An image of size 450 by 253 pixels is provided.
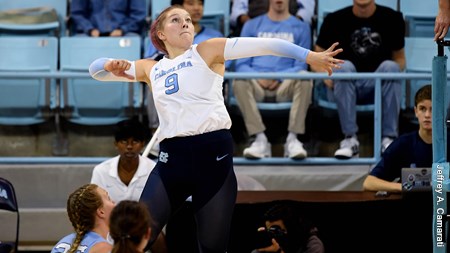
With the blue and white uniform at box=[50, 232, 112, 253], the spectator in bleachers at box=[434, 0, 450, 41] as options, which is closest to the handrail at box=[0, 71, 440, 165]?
the spectator in bleachers at box=[434, 0, 450, 41]

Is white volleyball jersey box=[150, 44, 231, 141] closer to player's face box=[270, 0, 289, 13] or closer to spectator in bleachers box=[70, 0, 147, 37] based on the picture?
player's face box=[270, 0, 289, 13]

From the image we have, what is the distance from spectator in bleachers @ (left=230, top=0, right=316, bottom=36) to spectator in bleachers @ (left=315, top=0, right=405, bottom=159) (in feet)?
1.54

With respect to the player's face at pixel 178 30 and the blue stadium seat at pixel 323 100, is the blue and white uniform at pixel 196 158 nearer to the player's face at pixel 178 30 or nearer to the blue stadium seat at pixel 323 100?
the player's face at pixel 178 30

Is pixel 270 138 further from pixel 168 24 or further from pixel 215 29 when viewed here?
pixel 168 24

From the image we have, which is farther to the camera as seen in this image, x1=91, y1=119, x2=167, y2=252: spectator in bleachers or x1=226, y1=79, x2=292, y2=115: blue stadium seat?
x1=226, y1=79, x2=292, y2=115: blue stadium seat

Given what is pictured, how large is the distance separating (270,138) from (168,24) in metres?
3.22

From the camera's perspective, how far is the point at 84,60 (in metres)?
8.63

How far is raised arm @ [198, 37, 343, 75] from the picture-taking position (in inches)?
187

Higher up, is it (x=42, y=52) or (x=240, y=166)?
(x=42, y=52)

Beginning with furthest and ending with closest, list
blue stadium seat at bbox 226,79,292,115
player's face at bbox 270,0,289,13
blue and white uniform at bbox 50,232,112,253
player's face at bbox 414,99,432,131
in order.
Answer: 1. player's face at bbox 270,0,289,13
2. blue stadium seat at bbox 226,79,292,115
3. player's face at bbox 414,99,432,131
4. blue and white uniform at bbox 50,232,112,253

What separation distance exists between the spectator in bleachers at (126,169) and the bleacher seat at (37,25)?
1903 millimetres

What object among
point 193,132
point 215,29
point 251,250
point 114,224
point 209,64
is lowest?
point 251,250

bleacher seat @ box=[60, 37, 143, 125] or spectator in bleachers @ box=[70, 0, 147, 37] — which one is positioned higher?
spectator in bleachers @ box=[70, 0, 147, 37]

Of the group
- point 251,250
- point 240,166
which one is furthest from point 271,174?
point 251,250
